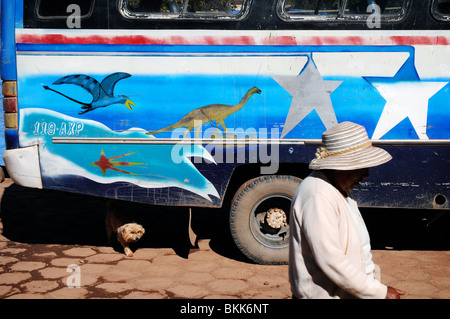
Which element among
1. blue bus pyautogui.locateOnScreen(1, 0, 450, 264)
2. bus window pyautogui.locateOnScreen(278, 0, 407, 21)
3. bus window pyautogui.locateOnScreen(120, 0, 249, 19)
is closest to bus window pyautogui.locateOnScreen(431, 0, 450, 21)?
blue bus pyautogui.locateOnScreen(1, 0, 450, 264)

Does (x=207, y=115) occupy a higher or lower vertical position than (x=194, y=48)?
lower

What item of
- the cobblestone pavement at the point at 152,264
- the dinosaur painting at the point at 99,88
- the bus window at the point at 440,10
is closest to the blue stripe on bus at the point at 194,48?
the dinosaur painting at the point at 99,88

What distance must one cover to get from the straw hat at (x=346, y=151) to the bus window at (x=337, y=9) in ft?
8.17

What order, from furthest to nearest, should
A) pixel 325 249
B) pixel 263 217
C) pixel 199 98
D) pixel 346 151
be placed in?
pixel 263 217
pixel 199 98
pixel 346 151
pixel 325 249

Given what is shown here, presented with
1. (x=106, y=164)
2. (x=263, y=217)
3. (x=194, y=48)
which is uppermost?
(x=194, y=48)

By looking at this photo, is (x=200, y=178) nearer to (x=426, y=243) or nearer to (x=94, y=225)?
(x=94, y=225)

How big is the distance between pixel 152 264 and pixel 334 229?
10.6 feet

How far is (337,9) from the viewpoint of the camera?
454cm

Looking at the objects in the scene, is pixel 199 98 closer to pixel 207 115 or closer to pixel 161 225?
pixel 207 115

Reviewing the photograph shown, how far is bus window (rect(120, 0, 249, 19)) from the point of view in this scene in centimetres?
459

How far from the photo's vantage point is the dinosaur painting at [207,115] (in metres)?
4.63

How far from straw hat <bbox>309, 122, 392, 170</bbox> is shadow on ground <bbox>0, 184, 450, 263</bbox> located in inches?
119

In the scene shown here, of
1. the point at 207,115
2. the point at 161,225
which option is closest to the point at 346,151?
the point at 207,115

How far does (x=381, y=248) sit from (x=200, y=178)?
2.27 meters
